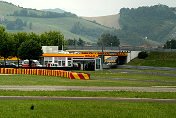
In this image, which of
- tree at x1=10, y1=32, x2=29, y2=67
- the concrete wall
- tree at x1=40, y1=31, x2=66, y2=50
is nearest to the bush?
the concrete wall

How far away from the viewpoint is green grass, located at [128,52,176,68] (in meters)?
143

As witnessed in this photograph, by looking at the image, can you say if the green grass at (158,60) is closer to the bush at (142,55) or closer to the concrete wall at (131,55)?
the bush at (142,55)

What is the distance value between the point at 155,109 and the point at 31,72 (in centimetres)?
5764

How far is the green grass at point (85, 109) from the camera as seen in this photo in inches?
815

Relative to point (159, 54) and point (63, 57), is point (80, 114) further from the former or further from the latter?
point (159, 54)

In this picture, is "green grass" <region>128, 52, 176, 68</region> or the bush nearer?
"green grass" <region>128, 52, 176, 68</region>

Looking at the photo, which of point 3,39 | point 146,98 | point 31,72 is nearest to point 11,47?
point 3,39

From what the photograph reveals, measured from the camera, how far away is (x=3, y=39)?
123 meters

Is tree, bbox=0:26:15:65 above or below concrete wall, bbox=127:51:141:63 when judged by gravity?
above

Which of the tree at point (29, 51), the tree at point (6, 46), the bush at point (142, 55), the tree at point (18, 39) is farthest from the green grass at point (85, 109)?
the bush at point (142, 55)

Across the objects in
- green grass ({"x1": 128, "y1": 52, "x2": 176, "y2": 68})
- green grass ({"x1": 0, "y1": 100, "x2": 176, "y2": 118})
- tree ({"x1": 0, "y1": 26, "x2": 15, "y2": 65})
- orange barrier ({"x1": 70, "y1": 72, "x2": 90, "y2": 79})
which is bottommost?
green grass ({"x1": 128, "y1": 52, "x2": 176, "y2": 68})

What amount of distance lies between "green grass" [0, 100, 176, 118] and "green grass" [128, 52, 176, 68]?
115m

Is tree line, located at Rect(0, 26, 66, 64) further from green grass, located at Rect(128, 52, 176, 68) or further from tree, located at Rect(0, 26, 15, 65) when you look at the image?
green grass, located at Rect(128, 52, 176, 68)

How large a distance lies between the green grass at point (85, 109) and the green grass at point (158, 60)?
4519 inches
